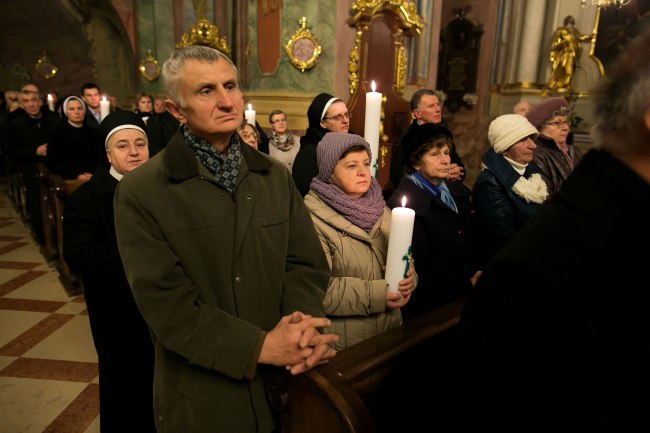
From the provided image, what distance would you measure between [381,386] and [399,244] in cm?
49

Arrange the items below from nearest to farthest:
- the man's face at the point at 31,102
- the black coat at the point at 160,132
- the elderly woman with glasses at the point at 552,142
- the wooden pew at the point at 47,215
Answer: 1. the elderly woman with glasses at the point at 552,142
2. the black coat at the point at 160,132
3. the wooden pew at the point at 47,215
4. the man's face at the point at 31,102

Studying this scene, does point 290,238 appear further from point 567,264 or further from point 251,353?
point 567,264

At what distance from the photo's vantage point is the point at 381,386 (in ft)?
4.18

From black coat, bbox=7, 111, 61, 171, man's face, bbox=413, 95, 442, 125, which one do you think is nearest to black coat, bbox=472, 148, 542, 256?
man's face, bbox=413, 95, 442, 125

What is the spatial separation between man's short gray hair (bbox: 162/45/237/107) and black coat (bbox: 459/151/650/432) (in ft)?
3.29

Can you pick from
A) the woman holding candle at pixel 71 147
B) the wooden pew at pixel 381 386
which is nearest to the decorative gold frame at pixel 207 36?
the woman holding candle at pixel 71 147

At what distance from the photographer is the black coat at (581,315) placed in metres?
0.67

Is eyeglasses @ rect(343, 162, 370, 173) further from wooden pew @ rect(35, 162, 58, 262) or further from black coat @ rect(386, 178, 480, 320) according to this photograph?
wooden pew @ rect(35, 162, 58, 262)

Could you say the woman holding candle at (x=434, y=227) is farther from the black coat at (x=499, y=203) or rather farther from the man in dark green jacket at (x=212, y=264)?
the man in dark green jacket at (x=212, y=264)

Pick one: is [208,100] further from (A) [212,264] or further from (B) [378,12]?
(B) [378,12]

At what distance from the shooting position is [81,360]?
2.85 m

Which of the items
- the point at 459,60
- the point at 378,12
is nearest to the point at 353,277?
the point at 378,12

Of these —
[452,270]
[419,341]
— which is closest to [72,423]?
[419,341]

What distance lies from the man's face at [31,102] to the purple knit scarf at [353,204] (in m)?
4.77
